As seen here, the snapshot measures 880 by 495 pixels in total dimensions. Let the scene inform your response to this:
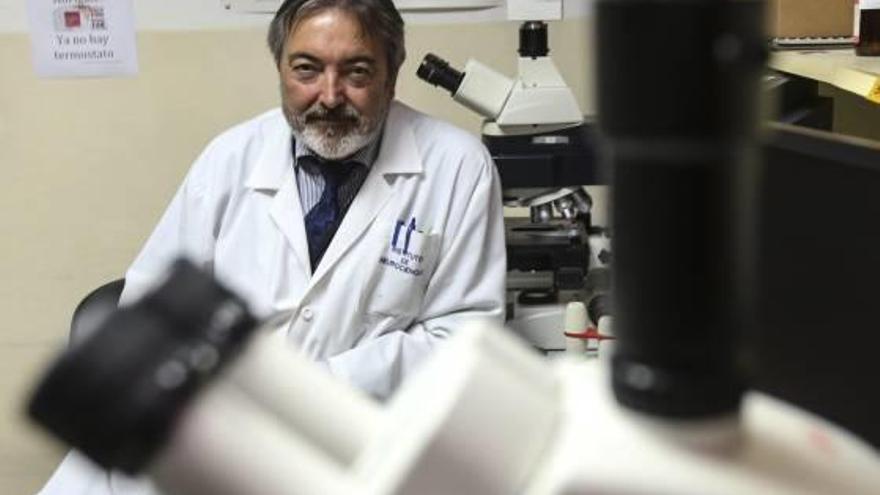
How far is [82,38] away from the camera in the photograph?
8.19ft

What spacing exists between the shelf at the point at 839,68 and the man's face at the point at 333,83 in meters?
0.73

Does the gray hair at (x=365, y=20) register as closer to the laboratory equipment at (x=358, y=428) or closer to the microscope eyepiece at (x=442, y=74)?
the microscope eyepiece at (x=442, y=74)

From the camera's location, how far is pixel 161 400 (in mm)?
358

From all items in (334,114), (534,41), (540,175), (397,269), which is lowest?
(397,269)

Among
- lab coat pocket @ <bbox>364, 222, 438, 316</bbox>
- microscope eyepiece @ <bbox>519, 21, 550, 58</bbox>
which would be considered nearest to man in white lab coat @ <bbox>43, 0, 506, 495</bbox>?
lab coat pocket @ <bbox>364, 222, 438, 316</bbox>

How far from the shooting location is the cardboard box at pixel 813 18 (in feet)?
6.21

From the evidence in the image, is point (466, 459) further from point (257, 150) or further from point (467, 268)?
point (257, 150)

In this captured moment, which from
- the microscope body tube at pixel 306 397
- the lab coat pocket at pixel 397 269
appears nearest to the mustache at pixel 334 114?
the lab coat pocket at pixel 397 269

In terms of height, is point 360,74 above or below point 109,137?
above

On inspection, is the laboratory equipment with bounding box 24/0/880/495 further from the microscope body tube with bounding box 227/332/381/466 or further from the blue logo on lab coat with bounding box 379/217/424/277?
the blue logo on lab coat with bounding box 379/217/424/277

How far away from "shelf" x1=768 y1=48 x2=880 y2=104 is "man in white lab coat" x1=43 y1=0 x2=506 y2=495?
1.85 feet

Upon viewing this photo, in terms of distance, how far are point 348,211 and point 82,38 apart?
3.25 ft

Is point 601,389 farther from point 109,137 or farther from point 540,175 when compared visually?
point 109,137

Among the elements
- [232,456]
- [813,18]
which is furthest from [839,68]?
[232,456]
